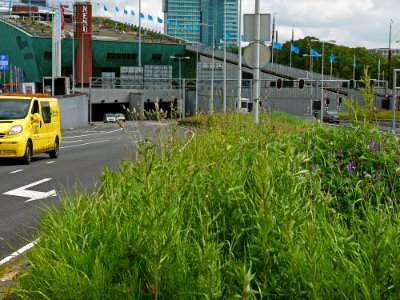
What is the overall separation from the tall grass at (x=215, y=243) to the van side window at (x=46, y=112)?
17.3 metres

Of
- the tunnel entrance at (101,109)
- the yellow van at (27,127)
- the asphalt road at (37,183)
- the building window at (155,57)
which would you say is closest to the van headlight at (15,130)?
the yellow van at (27,127)

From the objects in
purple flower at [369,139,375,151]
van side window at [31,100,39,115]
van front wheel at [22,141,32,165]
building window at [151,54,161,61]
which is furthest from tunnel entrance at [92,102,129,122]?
purple flower at [369,139,375,151]

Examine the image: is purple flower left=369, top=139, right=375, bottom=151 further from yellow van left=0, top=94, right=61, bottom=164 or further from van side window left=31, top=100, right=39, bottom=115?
van side window left=31, top=100, right=39, bottom=115

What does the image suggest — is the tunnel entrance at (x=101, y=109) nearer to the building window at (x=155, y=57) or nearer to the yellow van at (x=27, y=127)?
the building window at (x=155, y=57)

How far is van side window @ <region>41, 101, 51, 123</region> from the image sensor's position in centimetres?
2461

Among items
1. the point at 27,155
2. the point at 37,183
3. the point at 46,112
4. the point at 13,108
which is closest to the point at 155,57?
the point at 46,112

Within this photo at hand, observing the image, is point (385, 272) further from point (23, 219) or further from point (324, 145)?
point (23, 219)

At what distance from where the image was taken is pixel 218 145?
10.2 metres

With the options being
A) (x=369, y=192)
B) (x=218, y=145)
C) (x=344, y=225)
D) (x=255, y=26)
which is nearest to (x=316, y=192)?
(x=344, y=225)

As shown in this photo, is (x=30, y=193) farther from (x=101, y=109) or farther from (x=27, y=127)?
(x=101, y=109)

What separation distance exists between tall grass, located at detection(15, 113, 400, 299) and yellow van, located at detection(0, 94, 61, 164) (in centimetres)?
1489

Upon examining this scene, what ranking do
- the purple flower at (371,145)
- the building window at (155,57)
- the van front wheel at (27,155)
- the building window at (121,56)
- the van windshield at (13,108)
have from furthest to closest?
the building window at (155,57) < the building window at (121,56) < the van windshield at (13,108) < the van front wheel at (27,155) < the purple flower at (371,145)

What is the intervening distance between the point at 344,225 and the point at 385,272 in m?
2.00

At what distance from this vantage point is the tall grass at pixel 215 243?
4906 millimetres
